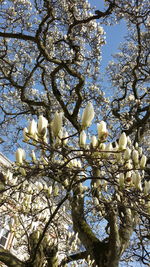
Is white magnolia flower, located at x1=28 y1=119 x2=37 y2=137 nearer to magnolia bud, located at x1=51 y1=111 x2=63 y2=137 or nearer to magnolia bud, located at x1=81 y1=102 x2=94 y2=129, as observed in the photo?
magnolia bud, located at x1=51 y1=111 x2=63 y2=137

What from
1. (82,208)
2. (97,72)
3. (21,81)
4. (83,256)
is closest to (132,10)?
(97,72)

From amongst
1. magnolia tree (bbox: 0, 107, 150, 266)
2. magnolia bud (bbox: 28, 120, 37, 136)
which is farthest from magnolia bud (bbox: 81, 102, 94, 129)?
magnolia bud (bbox: 28, 120, 37, 136)

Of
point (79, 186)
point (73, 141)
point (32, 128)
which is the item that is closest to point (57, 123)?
point (32, 128)

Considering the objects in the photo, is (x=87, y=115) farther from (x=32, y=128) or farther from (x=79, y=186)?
(x=79, y=186)

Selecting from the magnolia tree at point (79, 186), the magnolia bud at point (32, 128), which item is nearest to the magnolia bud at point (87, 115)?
the magnolia tree at point (79, 186)

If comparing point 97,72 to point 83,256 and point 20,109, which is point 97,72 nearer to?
point 20,109

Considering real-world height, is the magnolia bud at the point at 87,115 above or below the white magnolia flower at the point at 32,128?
above

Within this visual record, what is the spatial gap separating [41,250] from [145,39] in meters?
7.40

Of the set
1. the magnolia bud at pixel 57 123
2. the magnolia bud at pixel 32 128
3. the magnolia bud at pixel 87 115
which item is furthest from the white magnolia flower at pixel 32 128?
the magnolia bud at pixel 87 115

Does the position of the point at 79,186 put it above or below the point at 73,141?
below

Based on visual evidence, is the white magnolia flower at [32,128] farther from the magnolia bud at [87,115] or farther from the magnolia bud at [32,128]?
the magnolia bud at [87,115]

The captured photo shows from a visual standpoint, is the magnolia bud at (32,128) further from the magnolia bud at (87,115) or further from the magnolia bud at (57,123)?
the magnolia bud at (87,115)

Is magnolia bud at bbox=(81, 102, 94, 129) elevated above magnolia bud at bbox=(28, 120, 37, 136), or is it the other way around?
magnolia bud at bbox=(81, 102, 94, 129)

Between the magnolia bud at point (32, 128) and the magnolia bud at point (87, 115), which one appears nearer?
the magnolia bud at point (87, 115)
